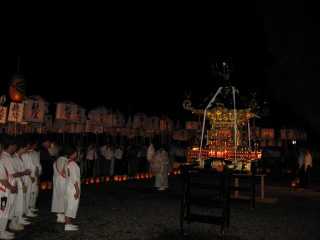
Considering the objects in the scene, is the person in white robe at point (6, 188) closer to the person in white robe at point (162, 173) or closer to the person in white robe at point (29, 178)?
the person in white robe at point (29, 178)

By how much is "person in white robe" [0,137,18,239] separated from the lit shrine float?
7241 mm

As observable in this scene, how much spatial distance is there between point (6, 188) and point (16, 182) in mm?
770

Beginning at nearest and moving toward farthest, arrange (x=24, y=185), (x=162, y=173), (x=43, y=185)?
(x=24, y=185), (x=43, y=185), (x=162, y=173)

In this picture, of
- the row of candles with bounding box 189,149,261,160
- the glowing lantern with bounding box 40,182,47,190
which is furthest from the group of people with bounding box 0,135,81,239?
the row of candles with bounding box 189,149,261,160

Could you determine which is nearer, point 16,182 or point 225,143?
point 16,182

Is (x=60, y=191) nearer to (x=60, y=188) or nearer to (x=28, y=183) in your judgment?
(x=60, y=188)

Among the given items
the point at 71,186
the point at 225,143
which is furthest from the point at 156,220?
the point at 225,143

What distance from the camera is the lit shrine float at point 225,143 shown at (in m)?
13.2

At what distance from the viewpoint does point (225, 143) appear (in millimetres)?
13562

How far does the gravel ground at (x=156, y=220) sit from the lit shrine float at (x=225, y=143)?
1.54 meters

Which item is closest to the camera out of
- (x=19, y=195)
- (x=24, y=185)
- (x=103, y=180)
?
(x=19, y=195)

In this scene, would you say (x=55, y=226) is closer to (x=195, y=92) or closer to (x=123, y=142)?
(x=195, y=92)

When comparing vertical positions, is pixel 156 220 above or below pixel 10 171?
below

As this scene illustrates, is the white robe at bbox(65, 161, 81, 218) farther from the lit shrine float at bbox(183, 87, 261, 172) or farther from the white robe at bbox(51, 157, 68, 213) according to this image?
the lit shrine float at bbox(183, 87, 261, 172)
